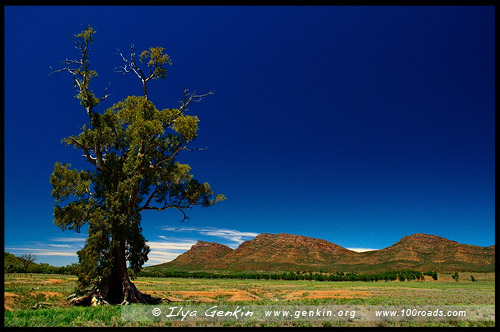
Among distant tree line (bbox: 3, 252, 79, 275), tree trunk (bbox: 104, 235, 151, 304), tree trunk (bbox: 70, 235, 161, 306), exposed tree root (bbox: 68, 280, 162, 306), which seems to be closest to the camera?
exposed tree root (bbox: 68, 280, 162, 306)

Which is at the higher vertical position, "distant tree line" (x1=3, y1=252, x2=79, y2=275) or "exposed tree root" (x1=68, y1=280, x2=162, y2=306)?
"exposed tree root" (x1=68, y1=280, x2=162, y2=306)

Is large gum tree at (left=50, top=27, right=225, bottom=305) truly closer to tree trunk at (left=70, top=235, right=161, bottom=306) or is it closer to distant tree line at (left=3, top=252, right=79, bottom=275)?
tree trunk at (left=70, top=235, right=161, bottom=306)

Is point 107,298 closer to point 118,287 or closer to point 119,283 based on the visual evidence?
point 118,287

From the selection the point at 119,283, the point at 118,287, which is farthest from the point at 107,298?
the point at 119,283

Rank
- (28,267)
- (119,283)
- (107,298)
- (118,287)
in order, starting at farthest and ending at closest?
(28,267) < (119,283) < (118,287) < (107,298)

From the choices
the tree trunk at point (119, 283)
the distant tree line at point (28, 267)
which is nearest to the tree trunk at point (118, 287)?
the tree trunk at point (119, 283)

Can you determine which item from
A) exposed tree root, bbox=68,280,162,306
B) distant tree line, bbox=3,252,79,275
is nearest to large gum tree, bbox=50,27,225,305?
exposed tree root, bbox=68,280,162,306

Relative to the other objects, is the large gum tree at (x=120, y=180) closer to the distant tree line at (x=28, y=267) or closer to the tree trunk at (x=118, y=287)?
the tree trunk at (x=118, y=287)

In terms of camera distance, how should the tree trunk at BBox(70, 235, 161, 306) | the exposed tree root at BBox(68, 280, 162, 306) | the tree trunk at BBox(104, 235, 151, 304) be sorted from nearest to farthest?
the exposed tree root at BBox(68, 280, 162, 306)
the tree trunk at BBox(70, 235, 161, 306)
the tree trunk at BBox(104, 235, 151, 304)

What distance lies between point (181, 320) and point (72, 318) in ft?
15.1

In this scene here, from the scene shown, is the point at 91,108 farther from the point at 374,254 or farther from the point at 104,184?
the point at 374,254

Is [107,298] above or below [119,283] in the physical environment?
below

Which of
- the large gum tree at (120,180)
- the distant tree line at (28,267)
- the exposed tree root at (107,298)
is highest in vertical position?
the large gum tree at (120,180)

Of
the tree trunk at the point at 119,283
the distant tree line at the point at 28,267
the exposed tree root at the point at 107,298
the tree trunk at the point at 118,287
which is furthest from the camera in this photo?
the distant tree line at the point at 28,267
